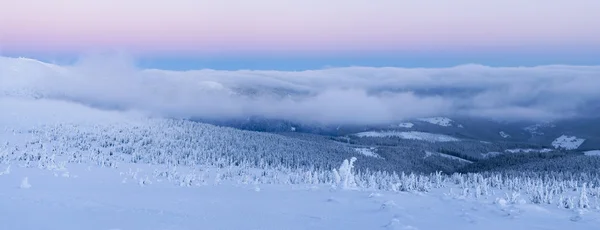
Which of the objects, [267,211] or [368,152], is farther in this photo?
[368,152]

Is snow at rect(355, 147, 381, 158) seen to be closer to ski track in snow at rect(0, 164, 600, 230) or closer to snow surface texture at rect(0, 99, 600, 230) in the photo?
snow surface texture at rect(0, 99, 600, 230)

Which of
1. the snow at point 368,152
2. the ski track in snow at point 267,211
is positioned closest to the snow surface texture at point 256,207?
the ski track in snow at point 267,211

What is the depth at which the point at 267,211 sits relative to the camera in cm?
3064

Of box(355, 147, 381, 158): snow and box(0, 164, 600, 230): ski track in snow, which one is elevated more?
box(0, 164, 600, 230): ski track in snow

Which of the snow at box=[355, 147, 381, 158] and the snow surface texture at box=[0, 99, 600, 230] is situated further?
the snow at box=[355, 147, 381, 158]

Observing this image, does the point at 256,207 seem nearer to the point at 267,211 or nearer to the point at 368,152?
the point at 267,211

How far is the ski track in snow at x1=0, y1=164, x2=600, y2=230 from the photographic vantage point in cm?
2641

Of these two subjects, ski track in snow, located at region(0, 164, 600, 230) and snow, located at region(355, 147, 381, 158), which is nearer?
ski track in snow, located at region(0, 164, 600, 230)

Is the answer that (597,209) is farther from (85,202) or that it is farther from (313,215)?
(85,202)

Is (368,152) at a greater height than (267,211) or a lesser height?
lesser

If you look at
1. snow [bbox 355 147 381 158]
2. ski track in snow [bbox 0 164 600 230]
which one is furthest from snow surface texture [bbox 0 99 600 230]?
snow [bbox 355 147 381 158]

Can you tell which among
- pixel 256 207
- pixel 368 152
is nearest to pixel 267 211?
pixel 256 207

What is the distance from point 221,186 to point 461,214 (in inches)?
894

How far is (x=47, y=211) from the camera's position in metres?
29.4
